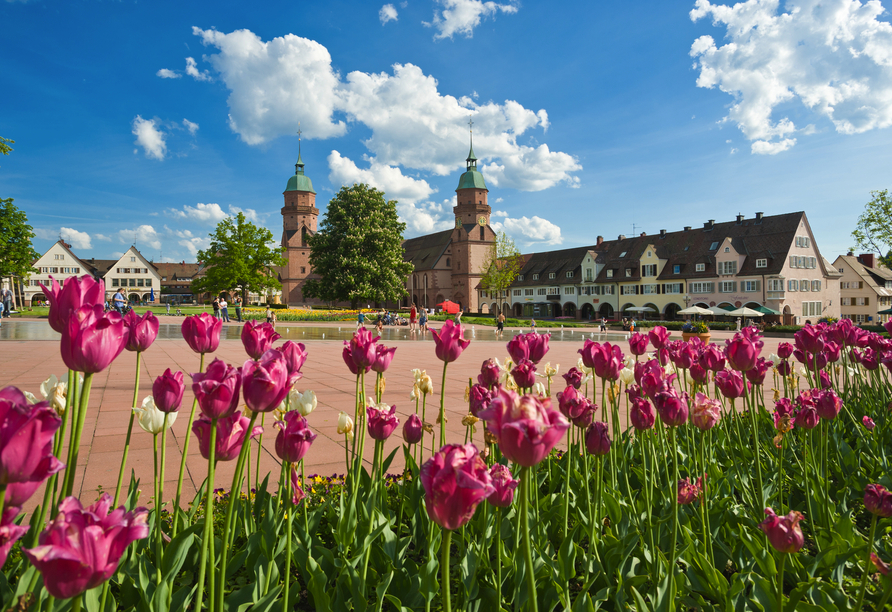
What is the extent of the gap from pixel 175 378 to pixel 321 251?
49794mm

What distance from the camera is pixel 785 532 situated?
5.15ft

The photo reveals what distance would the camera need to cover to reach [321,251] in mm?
49906

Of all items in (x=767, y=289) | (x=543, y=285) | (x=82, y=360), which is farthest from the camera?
(x=543, y=285)

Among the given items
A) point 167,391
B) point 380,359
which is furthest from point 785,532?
point 167,391

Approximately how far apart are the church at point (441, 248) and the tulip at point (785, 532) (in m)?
72.4

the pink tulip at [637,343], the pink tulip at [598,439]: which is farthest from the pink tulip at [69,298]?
the pink tulip at [637,343]

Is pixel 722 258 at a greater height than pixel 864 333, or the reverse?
pixel 722 258

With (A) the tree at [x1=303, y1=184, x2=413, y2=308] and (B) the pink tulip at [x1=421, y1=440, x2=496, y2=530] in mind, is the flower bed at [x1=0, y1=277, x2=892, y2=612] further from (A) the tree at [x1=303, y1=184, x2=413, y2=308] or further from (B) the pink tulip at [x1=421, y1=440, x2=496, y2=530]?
(A) the tree at [x1=303, y1=184, x2=413, y2=308]

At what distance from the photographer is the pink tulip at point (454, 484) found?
1015mm

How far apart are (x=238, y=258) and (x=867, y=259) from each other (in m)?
77.8

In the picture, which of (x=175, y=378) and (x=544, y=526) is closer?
(x=175, y=378)

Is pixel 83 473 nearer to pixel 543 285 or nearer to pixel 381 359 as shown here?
pixel 381 359

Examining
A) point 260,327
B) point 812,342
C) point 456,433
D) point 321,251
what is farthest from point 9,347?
point 321,251

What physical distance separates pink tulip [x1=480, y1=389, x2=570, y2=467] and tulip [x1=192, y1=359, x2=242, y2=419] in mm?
666
